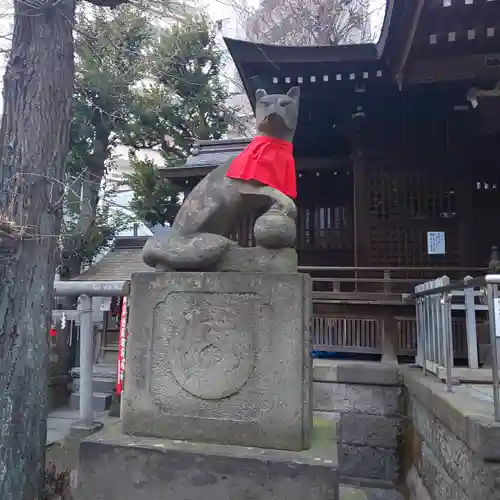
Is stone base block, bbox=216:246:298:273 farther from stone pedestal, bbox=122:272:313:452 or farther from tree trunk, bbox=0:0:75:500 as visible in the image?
tree trunk, bbox=0:0:75:500

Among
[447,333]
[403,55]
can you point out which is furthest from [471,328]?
[403,55]

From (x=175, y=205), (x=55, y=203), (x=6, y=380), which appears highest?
(x=175, y=205)

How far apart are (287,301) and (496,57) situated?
5.04 metres

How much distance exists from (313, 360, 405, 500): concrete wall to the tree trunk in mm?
3168

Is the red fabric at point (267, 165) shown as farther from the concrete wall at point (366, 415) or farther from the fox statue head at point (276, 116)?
the concrete wall at point (366, 415)

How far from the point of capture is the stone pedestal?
101 inches

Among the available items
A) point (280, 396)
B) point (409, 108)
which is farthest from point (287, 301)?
point (409, 108)

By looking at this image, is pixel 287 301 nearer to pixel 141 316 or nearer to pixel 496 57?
pixel 141 316

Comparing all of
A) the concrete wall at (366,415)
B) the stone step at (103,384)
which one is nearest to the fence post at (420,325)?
Result: the concrete wall at (366,415)

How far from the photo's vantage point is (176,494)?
8.03 feet

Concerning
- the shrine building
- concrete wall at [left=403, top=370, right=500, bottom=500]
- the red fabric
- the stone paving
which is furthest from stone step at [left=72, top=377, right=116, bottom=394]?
the red fabric

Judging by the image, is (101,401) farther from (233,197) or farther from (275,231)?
(275,231)

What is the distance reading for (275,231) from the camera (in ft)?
8.86

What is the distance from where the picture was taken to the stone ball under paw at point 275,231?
2703 mm
